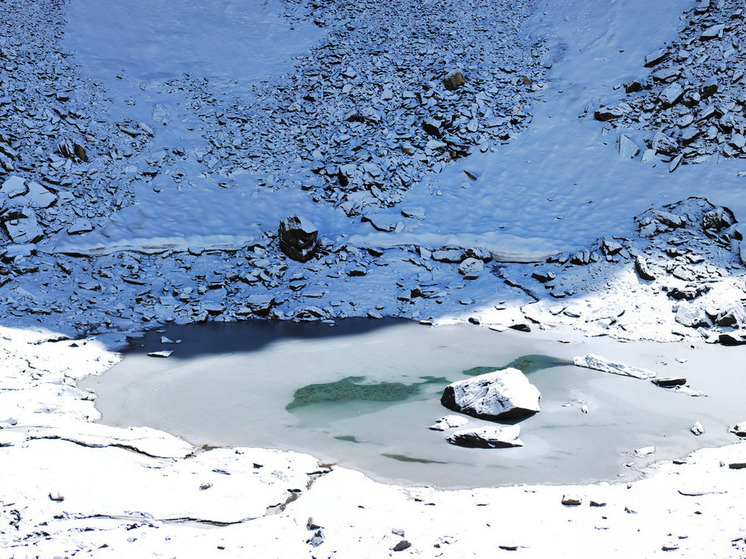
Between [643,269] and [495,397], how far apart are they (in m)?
4.84

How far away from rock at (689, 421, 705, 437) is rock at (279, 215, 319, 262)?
688 cm

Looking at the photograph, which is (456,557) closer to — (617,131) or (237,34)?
(617,131)

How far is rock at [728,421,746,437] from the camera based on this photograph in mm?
5180

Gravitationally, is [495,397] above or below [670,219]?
below

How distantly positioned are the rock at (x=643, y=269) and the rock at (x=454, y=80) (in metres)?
6.87

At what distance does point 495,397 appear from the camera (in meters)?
5.69

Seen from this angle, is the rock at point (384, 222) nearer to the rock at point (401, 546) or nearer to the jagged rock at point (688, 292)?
the jagged rock at point (688, 292)

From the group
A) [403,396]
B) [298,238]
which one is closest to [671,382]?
[403,396]

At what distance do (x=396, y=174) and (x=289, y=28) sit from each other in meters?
7.38

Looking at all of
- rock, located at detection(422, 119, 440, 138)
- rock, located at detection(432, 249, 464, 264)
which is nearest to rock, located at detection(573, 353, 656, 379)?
rock, located at detection(432, 249, 464, 264)

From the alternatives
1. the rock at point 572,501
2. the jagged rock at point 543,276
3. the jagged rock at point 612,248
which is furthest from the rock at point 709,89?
the rock at point 572,501

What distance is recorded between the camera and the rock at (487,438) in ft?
16.8

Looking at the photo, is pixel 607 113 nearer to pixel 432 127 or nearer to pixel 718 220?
pixel 432 127

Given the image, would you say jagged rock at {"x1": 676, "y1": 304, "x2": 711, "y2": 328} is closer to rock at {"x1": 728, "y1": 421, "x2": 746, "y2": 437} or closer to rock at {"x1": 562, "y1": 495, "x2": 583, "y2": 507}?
rock at {"x1": 728, "y1": 421, "x2": 746, "y2": 437}
